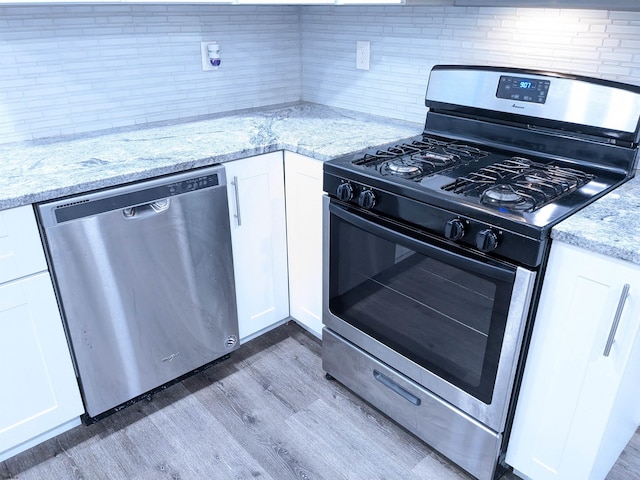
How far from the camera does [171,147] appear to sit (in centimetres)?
183

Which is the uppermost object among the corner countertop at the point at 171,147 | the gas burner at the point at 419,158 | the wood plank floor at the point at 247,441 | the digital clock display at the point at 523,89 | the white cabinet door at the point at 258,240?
the digital clock display at the point at 523,89

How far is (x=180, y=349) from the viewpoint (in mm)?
1896

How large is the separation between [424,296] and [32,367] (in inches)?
48.1

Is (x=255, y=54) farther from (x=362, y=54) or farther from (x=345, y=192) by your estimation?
(x=345, y=192)

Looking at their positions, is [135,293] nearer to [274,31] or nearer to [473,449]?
[473,449]

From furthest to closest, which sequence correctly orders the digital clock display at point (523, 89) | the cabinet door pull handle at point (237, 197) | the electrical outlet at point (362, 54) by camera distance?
the electrical outlet at point (362, 54) → the cabinet door pull handle at point (237, 197) → the digital clock display at point (523, 89)

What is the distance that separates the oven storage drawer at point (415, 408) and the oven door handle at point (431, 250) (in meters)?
0.48

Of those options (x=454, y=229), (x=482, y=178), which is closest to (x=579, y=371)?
(x=454, y=229)

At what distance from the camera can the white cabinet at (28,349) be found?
1.43 metres

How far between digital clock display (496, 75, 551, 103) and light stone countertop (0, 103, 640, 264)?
387mm

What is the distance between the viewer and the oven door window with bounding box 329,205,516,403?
134 centimetres

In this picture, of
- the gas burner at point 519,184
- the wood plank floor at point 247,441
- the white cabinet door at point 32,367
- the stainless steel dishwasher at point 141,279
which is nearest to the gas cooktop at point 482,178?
the gas burner at point 519,184

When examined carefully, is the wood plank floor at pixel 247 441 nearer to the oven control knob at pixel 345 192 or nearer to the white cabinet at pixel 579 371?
the white cabinet at pixel 579 371

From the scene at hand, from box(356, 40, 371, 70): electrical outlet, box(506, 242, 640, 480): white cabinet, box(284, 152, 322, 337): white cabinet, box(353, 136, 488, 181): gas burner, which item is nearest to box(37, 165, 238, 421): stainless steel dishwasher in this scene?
box(284, 152, 322, 337): white cabinet
